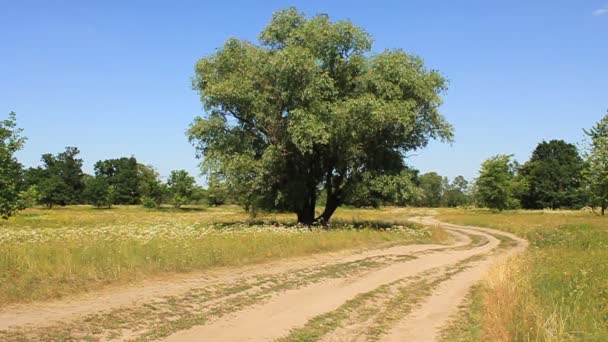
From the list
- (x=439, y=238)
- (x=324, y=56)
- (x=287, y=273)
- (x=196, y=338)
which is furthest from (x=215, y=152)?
(x=196, y=338)

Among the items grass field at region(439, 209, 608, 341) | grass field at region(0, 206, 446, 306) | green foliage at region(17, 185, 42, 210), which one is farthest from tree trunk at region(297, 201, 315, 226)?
green foliage at region(17, 185, 42, 210)

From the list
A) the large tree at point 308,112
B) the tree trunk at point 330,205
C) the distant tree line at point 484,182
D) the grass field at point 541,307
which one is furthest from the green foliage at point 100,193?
the grass field at point 541,307

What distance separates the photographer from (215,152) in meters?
35.3

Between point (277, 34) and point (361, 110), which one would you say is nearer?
point (361, 110)

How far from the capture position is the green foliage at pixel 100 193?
121 meters

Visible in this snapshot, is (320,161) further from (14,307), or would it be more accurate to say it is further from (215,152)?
(14,307)

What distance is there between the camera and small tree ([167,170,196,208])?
386ft

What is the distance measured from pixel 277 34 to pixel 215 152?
401 inches

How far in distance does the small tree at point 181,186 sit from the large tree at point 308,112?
82.5 m

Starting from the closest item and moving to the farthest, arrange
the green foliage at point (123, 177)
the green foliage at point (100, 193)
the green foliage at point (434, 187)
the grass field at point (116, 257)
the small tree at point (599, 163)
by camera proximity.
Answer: the grass field at point (116, 257), the small tree at point (599, 163), the green foliage at point (100, 193), the green foliage at point (123, 177), the green foliage at point (434, 187)

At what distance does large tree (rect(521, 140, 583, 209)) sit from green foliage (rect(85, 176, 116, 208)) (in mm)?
103120

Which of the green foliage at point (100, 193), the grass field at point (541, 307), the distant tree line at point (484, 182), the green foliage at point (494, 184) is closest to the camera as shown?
the grass field at point (541, 307)

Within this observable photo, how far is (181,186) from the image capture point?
4651 inches

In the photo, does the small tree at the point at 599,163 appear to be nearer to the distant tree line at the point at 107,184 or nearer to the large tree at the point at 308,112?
the large tree at the point at 308,112
